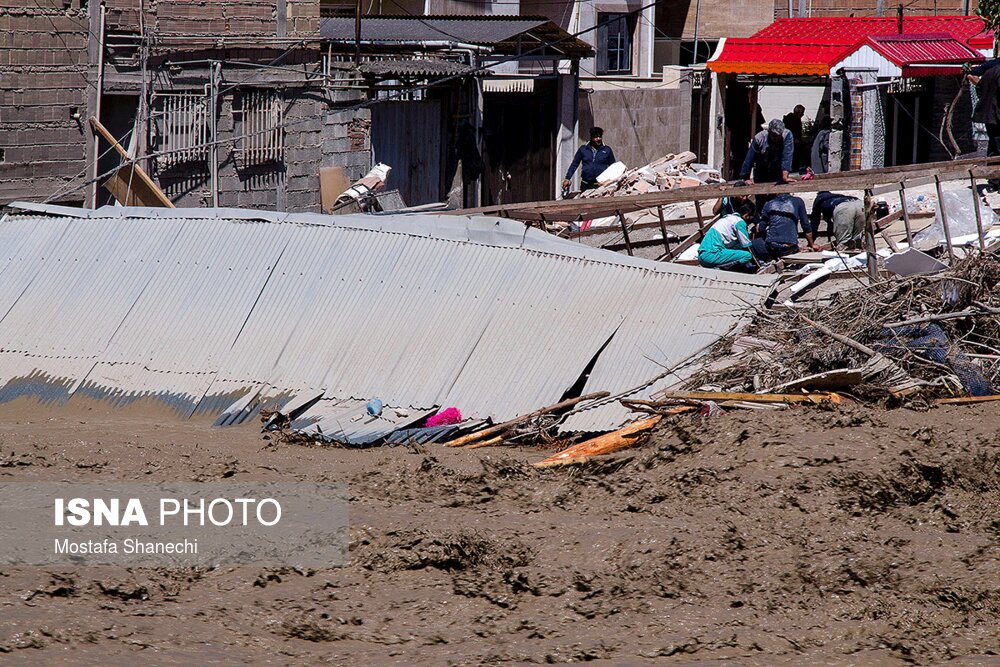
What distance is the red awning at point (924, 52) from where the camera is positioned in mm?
21519

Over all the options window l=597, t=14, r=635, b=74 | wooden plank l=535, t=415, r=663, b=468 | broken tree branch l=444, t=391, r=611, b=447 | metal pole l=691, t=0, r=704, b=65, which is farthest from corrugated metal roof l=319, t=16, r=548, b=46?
wooden plank l=535, t=415, r=663, b=468

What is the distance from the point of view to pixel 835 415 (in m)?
7.28

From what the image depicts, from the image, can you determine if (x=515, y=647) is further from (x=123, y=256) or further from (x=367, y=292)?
(x=123, y=256)

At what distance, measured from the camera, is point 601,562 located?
18.9 feet

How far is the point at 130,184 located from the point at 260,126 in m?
2.61

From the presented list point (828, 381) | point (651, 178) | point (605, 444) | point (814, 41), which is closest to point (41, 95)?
point (605, 444)

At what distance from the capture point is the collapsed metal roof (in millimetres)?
8211

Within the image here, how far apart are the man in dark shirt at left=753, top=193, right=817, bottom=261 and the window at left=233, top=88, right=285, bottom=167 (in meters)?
6.50

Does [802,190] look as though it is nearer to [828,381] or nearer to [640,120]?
[828,381]

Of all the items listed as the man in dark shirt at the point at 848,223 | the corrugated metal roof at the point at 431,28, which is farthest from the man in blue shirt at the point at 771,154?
the corrugated metal roof at the point at 431,28

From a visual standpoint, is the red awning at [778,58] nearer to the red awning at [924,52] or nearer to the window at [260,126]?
the red awning at [924,52]

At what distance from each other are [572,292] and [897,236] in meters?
6.04

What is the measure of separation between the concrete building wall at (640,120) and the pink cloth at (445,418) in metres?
14.5

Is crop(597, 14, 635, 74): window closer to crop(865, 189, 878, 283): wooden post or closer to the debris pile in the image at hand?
the debris pile
